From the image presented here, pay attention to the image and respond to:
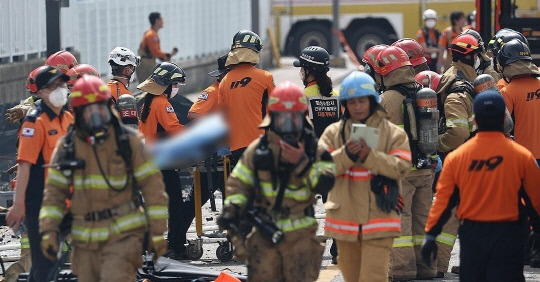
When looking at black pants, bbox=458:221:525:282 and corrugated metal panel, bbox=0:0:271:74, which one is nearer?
black pants, bbox=458:221:525:282

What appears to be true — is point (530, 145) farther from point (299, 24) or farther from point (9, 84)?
point (299, 24)

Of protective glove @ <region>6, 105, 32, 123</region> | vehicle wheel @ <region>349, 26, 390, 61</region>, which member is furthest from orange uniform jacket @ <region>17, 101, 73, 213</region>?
vehicle wheel @ <region>349, 26, 390, 61</region>

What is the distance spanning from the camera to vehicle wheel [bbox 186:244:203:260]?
11.2 meters

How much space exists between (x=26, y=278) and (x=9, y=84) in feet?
29.0

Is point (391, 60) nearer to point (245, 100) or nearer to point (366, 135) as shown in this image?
point (245, 100)

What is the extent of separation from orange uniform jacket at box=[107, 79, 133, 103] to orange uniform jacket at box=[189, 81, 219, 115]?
612mm

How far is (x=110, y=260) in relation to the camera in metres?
7.75

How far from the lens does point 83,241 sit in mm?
7797

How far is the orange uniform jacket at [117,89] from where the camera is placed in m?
11.1

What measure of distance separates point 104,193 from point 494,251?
2.30 m

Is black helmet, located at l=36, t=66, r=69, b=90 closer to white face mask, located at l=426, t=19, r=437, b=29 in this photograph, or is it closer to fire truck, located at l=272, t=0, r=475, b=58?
white face mask, located at l=426, t=19, r=437, b=29

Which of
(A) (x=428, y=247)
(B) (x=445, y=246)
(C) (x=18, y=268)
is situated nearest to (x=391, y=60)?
(B) (x=445, y=246)

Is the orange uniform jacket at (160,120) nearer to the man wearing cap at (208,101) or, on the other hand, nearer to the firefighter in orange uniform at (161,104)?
the firefighter in orange uniform at (161,104)

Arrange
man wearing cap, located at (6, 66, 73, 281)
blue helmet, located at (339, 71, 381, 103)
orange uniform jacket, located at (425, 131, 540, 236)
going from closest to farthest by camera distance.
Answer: orange uniform jacket, located at (425, 131, 540, 236)
blue helmet, located at (339, 71, 381, 103)
man wearing cap, located at (6, 66, 73, 281)
